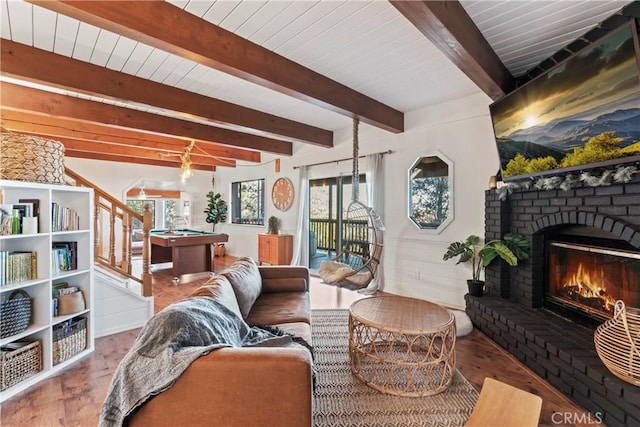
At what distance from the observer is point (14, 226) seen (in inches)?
83.0

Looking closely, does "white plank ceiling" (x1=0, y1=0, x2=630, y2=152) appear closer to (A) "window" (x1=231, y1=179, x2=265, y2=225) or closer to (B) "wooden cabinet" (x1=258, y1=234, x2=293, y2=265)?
(B) "wooden cabinet" (x1=258, y1=234, x2=293, y2=265)

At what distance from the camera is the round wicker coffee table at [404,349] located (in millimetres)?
1989

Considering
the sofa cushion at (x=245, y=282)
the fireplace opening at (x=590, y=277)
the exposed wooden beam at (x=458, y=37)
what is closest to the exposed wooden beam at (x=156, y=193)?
the sofa cushion at (x=245, y=282)

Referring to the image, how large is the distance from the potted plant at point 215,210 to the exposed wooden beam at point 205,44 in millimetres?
5953

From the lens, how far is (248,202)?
7.92 meters

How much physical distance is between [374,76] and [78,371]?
381cm

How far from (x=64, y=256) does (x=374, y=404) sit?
2848mm

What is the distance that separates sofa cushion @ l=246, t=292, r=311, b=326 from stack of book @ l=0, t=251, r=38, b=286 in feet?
5.67

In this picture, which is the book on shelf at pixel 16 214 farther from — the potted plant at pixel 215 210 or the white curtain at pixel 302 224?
the potted plant at pixel 215 210

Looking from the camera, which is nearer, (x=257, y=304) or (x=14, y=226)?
(x=14, y=226)

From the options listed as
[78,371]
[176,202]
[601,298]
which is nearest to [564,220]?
[601,298]

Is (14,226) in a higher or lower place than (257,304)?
higher

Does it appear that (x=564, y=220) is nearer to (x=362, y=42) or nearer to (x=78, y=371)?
(x=362, y=42)

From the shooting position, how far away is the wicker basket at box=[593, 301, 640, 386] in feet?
5.34
